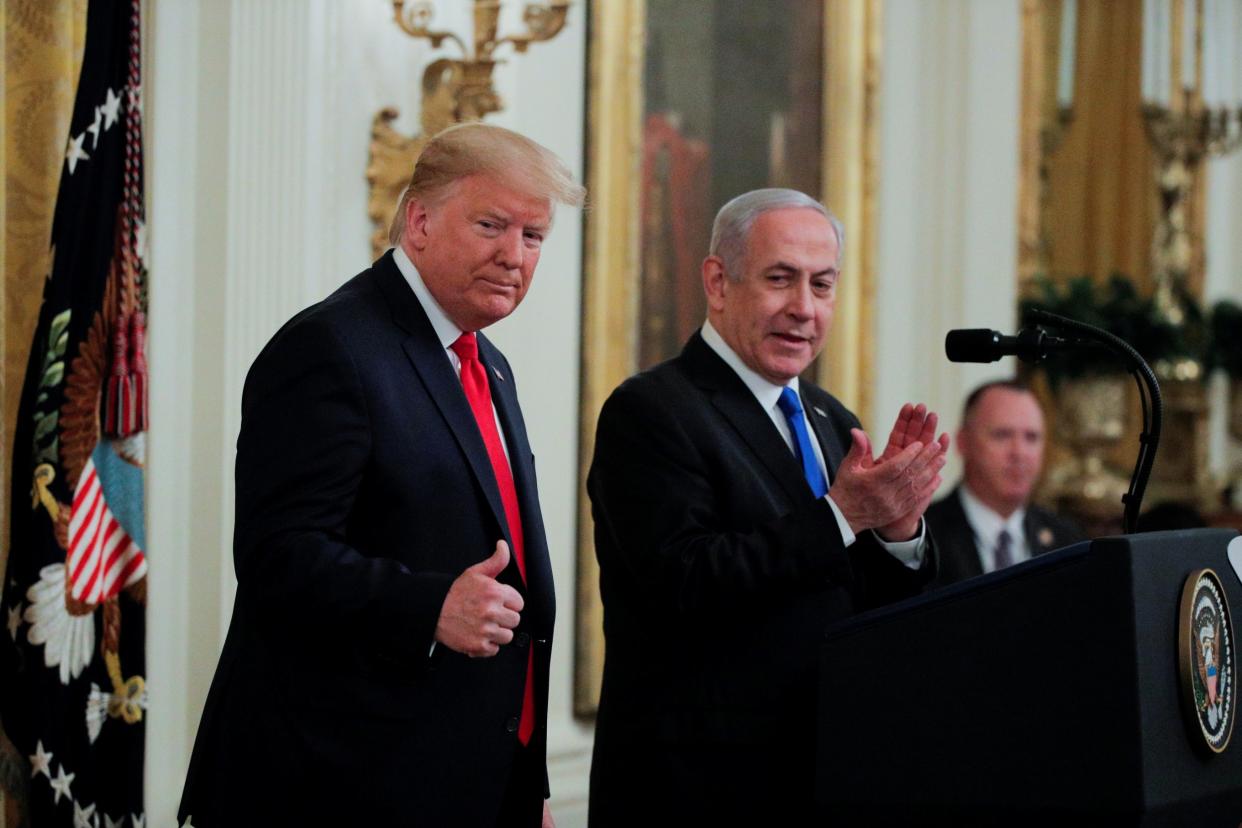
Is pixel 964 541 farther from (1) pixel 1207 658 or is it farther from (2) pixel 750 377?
(1) pixel 1207 658

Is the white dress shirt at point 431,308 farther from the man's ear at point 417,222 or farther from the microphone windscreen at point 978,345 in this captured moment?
the microphone windscreen at point 978,345

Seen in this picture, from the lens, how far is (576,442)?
566 centimetres

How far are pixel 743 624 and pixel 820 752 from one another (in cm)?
38

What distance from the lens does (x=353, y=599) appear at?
7.55ft

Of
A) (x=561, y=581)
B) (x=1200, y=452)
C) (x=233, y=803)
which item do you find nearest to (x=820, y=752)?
(x=233, y=803)

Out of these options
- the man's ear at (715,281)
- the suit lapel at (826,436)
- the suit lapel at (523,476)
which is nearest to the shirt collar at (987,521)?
the suit lapel at (826,436)

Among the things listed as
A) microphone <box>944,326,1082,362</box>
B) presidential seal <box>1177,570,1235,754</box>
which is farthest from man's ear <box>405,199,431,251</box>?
presidential seal <box>1177,570,1235,754</box>

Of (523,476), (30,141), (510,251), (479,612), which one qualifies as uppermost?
(30,141)

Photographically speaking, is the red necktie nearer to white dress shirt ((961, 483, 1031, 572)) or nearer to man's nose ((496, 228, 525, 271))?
man's nose ((496, 228, 525, 271))

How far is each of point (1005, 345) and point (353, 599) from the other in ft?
3.78

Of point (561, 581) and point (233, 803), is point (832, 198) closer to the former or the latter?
point (561, 581)

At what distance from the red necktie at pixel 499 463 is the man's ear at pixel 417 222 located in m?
0.17

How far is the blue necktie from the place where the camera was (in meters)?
3.12

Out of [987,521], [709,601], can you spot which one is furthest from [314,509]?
[987,521]
